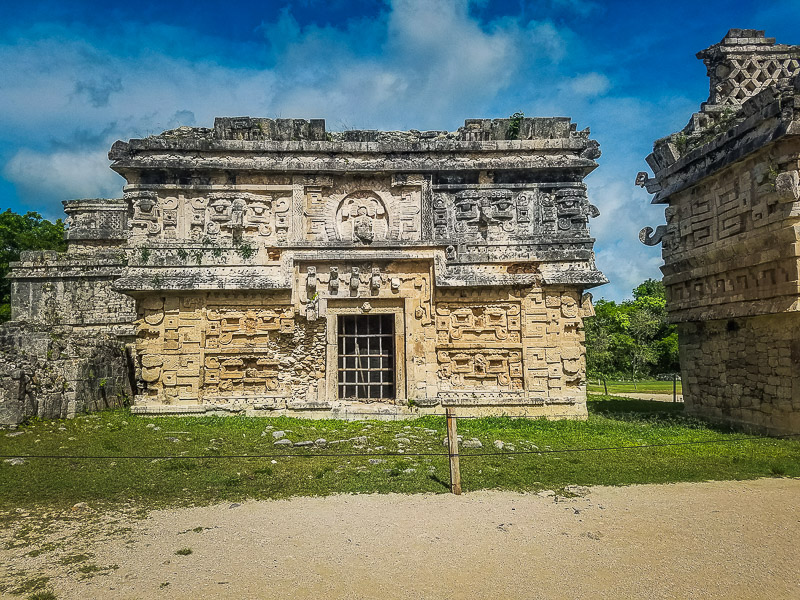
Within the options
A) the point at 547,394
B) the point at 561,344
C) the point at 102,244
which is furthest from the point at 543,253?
the point at 102,244

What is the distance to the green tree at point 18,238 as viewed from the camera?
2630 centimetres

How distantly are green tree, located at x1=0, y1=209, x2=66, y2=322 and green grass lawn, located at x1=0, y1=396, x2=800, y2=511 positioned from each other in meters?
21.2

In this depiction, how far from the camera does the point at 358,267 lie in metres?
10.9

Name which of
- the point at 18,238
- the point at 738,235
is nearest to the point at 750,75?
the point at 738,235

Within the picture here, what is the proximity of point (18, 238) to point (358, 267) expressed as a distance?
23.8m

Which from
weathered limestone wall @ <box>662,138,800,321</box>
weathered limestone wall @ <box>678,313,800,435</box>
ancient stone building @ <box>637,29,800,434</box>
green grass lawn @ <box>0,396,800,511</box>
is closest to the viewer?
green grass lawn @ <box>0,396,800,511</box>

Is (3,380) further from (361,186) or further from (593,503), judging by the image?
(593,503)

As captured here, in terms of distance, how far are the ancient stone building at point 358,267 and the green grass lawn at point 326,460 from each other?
1.00m

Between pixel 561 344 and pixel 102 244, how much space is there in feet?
51.6

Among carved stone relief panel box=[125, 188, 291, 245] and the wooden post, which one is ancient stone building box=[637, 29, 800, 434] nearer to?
the wooden post

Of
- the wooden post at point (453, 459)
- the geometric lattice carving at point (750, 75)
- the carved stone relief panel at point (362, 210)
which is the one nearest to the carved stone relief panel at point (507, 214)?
the carved stone relief panel at point (362, 210)

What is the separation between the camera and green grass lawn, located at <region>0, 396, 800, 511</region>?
235 inches

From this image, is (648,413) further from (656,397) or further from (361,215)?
(361,215)

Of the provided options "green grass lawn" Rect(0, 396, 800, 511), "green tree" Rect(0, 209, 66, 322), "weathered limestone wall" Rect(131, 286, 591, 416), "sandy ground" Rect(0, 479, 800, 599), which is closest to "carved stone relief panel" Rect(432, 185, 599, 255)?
"weathered limestone wall" Rect(131, 286, 591, 416)
